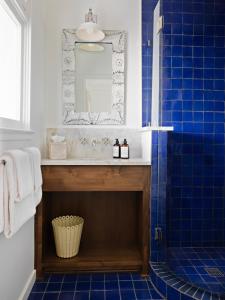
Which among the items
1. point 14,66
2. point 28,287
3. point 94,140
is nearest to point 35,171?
point 14,66

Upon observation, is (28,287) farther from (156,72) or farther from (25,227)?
(156,72)

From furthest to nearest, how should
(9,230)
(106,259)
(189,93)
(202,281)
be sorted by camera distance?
1. (189,93)
2. (106,259)
3. (202,281)
4. (9,230)

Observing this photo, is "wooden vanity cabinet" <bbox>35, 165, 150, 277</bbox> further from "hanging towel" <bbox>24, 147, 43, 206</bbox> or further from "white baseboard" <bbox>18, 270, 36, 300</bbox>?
"hanging towel" <bbox>24, 147, 43, 206</bbox>

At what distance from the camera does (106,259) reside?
208cm

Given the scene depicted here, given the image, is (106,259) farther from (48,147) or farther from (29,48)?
(29,48)

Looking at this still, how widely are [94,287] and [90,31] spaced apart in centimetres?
213

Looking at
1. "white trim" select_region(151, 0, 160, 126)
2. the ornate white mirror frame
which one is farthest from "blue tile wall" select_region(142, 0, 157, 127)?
the ornate white mirror frame

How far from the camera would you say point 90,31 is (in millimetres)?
2303

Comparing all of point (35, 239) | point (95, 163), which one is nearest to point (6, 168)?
point (95, 163)

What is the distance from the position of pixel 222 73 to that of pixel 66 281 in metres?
2.16

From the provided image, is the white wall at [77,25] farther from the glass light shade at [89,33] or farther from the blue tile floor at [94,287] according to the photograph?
the blue tile floor at [94,287]

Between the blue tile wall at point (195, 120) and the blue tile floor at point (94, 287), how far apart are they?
49 centimetres

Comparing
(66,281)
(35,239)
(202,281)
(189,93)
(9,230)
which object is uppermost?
(189,93)

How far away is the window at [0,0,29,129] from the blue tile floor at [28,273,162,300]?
3.89ft
